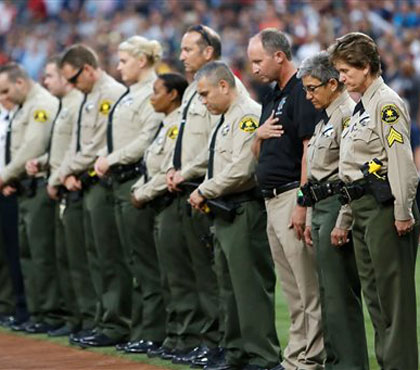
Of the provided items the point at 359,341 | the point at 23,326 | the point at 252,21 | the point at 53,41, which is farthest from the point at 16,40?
the point at 359,341

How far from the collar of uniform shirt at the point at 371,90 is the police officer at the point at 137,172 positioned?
9.73ft

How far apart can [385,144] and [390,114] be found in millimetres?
164

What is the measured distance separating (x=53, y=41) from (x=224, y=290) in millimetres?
→ 15392

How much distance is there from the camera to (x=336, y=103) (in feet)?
24.0

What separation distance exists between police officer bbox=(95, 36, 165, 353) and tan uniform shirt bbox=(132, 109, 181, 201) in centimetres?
23

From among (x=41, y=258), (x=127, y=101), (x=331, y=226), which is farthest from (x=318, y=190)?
(x=41, y=258)

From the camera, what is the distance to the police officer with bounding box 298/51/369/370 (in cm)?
717

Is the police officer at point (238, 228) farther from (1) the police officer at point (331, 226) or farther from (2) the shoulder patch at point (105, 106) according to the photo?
(2) the shoulder patch at point (105, 106)

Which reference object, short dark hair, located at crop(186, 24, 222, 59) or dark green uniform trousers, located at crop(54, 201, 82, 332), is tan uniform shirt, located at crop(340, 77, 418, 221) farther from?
dark green uniform trousers, located at crop(54, 201, 82, 332)

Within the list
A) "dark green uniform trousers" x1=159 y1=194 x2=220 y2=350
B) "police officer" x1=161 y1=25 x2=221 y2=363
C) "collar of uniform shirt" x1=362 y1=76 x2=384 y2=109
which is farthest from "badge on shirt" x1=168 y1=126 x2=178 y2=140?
"collar of uniform shirt" x1=362 y1=76 x2=384 y2=109

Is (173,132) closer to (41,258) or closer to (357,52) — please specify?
(41,258)

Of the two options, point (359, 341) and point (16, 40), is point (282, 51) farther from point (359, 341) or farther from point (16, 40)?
point (16, 40)

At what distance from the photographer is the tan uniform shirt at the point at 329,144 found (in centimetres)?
719

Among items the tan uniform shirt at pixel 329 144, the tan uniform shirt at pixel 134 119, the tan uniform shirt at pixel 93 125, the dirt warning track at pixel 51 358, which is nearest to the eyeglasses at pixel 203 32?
the tan uniform shirt at pixel 134 119
